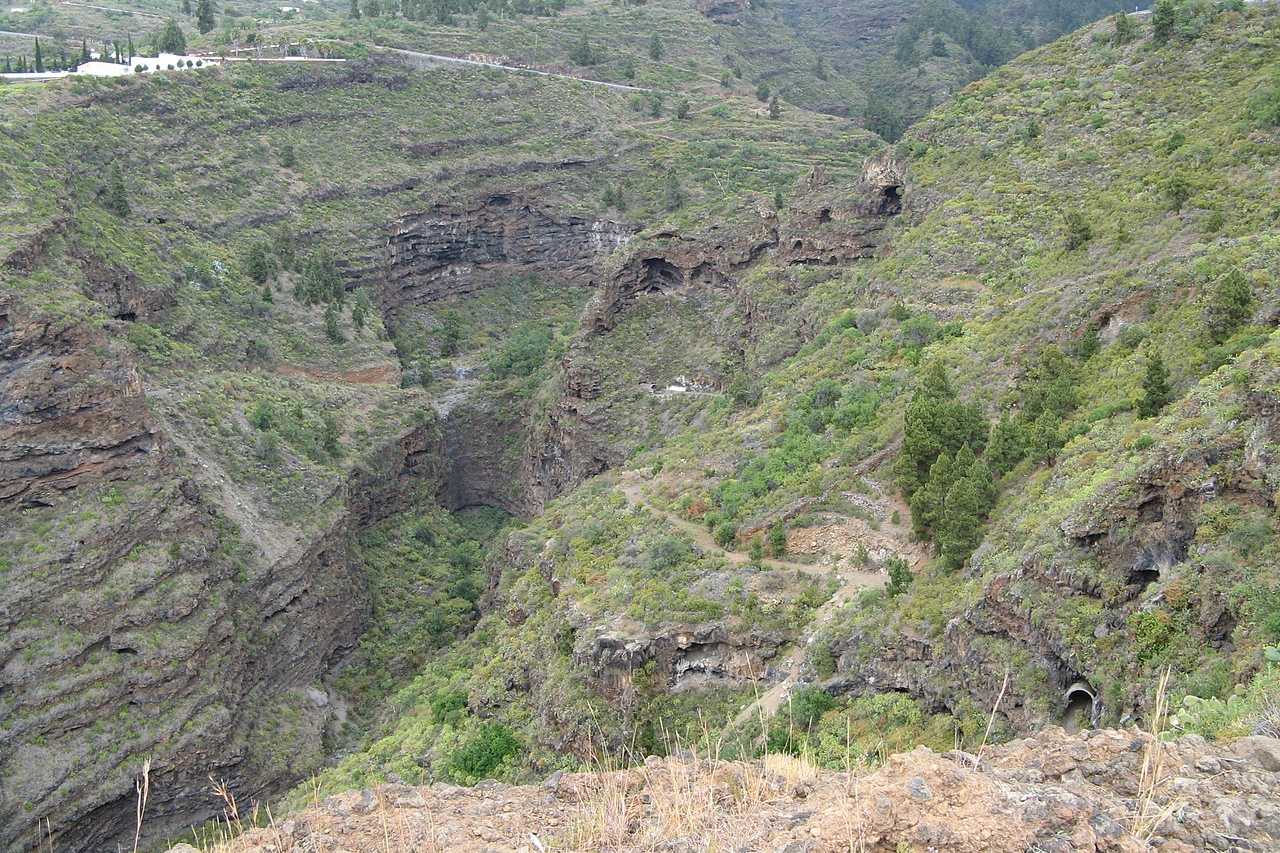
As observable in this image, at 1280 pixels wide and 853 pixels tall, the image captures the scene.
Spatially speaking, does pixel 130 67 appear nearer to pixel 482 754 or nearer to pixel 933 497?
pixel 482 754

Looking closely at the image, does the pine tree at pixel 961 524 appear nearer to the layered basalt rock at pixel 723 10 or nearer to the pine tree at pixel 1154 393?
the pine tree at pixel 1154 393

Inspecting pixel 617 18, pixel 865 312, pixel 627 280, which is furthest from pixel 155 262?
pixel 617 18

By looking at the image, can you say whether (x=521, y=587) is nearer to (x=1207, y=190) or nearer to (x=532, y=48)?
(x=1207, y=190)

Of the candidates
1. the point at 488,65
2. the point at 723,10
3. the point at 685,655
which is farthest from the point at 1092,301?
the point at 723,10

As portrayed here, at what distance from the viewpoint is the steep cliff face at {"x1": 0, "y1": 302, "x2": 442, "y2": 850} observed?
37531mm

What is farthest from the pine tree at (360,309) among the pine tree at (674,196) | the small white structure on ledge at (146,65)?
the pine tree at (674,196)

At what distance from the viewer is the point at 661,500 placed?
140 feet

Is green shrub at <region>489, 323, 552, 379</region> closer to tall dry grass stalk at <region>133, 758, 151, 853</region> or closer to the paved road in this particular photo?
the paved road

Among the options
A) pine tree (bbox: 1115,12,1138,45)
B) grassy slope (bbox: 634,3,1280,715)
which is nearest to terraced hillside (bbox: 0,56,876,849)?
grassy slope (bbox: 634,3,1280,715)

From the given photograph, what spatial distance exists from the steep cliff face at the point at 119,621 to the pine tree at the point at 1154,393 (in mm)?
32429

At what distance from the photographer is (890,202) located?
54125mm

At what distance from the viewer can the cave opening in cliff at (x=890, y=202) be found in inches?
2115

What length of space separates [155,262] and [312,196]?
18.6 meters

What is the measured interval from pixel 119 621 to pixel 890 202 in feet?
123
